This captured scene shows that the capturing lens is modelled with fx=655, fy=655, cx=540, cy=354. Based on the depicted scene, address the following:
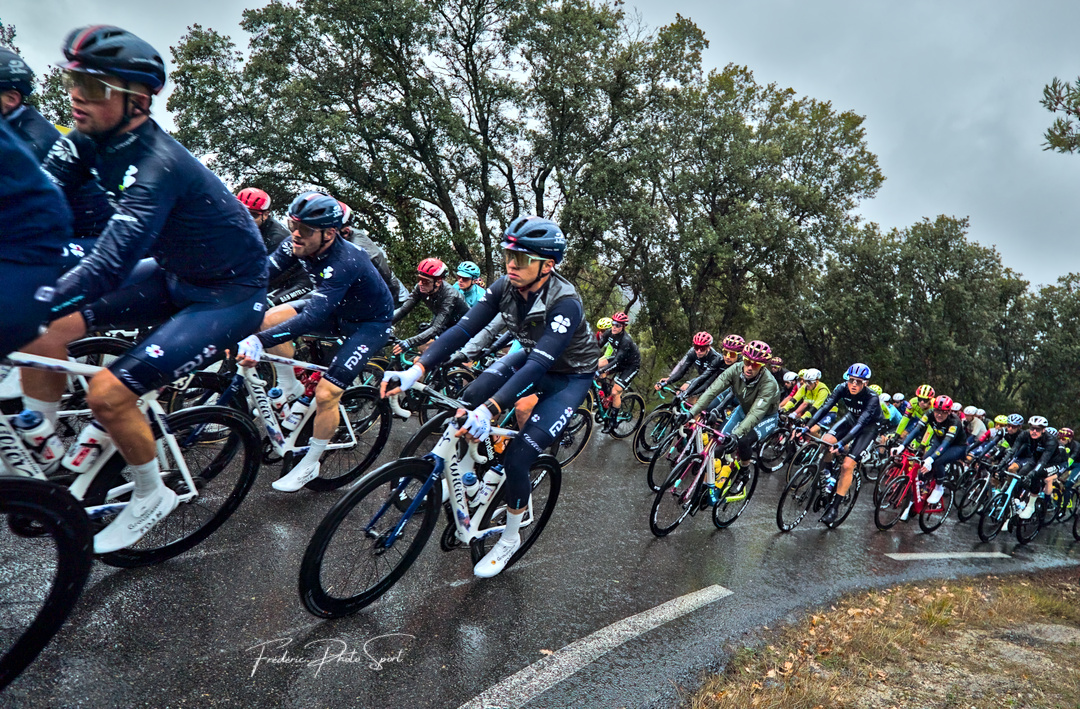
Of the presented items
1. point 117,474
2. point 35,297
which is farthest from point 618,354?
point 35,297

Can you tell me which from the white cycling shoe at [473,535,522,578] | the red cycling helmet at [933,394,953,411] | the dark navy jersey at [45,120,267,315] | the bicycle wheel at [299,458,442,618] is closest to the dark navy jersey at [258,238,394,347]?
the dark navy jersey at [45,120,267,315]

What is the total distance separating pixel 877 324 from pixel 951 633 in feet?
90.3

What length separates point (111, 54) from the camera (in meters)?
2.72

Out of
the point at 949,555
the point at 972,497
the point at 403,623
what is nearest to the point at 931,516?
the point at 949,555

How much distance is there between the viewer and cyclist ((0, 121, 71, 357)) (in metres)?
2.42

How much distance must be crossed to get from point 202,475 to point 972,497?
45.7 ft

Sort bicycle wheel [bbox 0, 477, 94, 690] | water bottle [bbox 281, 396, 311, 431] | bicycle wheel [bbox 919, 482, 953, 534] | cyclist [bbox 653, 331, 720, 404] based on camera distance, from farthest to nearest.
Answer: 1. cyclist [bbox 653, 331, 720, 404]
2. bicycle wheel [bbox 919, 482, 953, 534]
3. water bottle [bbox 281, 396, 311, 431]
4. bicycle wheel [bbox 0, 477, 94, 690]

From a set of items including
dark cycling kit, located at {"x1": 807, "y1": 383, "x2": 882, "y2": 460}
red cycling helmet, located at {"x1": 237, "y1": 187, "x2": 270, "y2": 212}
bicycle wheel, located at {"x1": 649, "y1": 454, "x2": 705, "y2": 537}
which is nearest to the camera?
red cycling helmet, located at {"x1": 237, "y1": 187, "x2": 270, "y2": 212}

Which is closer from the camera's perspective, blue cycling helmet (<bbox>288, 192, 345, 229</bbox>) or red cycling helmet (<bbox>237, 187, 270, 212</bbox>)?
blue cycling helmet (<bbox>288, 192, 345, 229</bbox>)

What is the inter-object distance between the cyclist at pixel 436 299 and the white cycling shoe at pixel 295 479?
313 centimetres

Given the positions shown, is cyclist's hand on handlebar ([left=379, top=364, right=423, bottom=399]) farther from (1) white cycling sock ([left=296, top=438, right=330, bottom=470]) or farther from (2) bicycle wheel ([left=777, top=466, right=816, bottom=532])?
(2) bicycle wheel ([left=777, top=466, right=816, bottom=532])

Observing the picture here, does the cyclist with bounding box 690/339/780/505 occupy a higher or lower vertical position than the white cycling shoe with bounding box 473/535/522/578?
higher

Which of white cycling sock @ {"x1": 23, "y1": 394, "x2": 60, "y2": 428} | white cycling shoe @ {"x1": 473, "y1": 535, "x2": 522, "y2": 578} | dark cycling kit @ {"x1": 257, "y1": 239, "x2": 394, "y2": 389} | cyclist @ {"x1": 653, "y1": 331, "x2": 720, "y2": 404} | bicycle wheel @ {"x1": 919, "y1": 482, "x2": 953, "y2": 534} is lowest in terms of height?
white cycling shoe @ {"x1": 473, "y1": 535, "x2": 522, "y2": 578}

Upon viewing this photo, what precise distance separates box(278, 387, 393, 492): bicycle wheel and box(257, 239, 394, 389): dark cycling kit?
1.37ft
